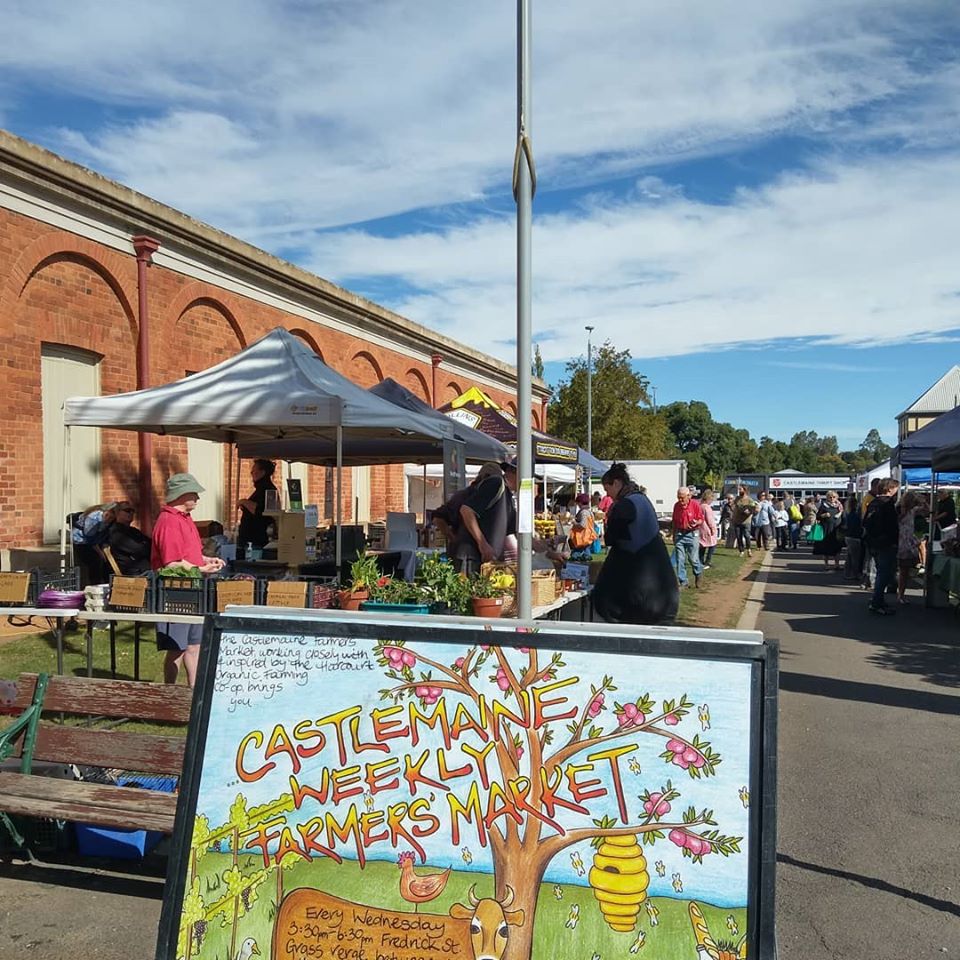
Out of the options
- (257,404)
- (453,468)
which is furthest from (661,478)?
(257,404)

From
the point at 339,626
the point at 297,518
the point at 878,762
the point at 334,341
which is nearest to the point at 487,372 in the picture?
the point at 334,341

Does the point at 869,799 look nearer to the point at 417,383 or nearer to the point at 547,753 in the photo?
the point at 547,753

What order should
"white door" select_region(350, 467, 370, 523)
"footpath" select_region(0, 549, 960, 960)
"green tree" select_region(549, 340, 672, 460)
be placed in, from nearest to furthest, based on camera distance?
1. "footpath" select_region(0, 549, 960, 960)
2. "white door" select_region(350, 467, 370, 523)
3. "green tree" select_region(549, 340, 672, 460)

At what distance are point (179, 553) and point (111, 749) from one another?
9.30 feet

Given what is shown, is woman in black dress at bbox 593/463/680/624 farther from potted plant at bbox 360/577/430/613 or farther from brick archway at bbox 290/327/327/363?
brick archway at bbox 290/327/327/363

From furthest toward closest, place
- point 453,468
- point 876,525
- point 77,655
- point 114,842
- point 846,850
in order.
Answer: point 876,525, point 453,468, point 77,655, point 846,850, point 114,842

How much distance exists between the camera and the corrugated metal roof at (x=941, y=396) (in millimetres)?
87875

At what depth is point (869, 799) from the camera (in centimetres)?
535

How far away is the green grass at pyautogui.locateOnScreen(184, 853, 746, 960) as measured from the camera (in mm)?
2609

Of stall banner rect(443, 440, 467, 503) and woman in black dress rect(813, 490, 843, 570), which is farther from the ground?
stall banner rect(443, 440, 467, 503)

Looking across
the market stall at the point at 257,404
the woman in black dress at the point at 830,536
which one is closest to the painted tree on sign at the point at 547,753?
the market stall at the point at 257,404

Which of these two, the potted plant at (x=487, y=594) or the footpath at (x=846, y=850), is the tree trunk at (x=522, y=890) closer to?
the footpath at (x=846, y=850)

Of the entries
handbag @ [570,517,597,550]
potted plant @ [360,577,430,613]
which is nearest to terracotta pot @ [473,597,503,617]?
potted plant @ [360,577,430,613]

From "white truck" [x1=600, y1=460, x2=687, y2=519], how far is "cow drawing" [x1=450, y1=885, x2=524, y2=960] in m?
30.7
